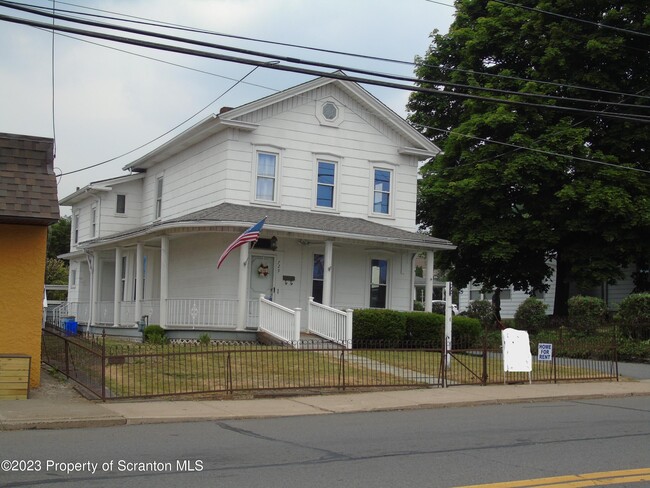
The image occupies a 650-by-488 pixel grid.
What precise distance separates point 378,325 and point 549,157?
12.0 metres

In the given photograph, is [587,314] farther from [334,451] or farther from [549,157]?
[334,451]

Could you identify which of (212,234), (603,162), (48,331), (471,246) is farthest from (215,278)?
(603,162)

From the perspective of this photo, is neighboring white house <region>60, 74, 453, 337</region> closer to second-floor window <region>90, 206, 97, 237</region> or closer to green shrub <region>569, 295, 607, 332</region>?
second-floor window <region>90, 206, 97, 237</region>

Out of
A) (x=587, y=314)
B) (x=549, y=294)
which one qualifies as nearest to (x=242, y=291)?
(x=587, y=314)

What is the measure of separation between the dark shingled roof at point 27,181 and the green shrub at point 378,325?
11073 millimetres

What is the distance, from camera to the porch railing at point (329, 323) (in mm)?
22031

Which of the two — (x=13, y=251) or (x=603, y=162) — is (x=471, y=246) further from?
(x=13, y=251)

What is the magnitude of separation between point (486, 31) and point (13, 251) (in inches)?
1006

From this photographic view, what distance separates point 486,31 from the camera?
34062 mm

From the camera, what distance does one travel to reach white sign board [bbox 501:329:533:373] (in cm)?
1786

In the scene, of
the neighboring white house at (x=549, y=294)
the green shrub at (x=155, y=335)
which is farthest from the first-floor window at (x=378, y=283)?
the neighboring white house at (x=549, y=294)

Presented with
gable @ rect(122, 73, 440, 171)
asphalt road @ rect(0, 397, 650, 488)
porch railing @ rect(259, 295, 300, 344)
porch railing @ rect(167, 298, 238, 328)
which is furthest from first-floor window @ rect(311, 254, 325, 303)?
asphalt road @ rect(0, 397, 650, 488)

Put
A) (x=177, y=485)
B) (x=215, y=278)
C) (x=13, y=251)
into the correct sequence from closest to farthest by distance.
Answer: (x=177, y=485) → (x=13, y=251) → (x=215, y=278)

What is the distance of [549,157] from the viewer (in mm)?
30844
